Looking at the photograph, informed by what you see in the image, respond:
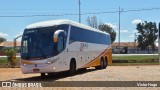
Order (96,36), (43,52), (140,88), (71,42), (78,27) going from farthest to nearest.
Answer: (96,36)
(78,27)
(71,42)
(43,52)
(140,88)

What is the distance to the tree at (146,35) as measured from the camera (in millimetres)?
121375

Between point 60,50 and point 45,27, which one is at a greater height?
point 45,27

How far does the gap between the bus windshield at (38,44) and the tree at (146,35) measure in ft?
332

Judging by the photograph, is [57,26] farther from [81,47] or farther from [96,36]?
[96,36]

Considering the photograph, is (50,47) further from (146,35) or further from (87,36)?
(146,35)

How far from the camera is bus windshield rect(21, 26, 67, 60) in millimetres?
21359

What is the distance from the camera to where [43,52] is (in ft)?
70.1

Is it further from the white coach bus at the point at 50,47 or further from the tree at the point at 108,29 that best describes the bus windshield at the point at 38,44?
the tree at the point at 108,29

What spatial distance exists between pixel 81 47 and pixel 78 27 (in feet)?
5.01

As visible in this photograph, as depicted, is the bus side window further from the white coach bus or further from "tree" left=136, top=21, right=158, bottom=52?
"tree" left=136, top=21, right=158, bottom=52

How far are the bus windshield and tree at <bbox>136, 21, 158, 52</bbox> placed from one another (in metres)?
101

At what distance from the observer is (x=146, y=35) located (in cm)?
12294

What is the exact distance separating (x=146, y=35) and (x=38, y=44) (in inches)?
4109

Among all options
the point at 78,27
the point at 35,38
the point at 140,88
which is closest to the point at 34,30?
the point at 35,38
